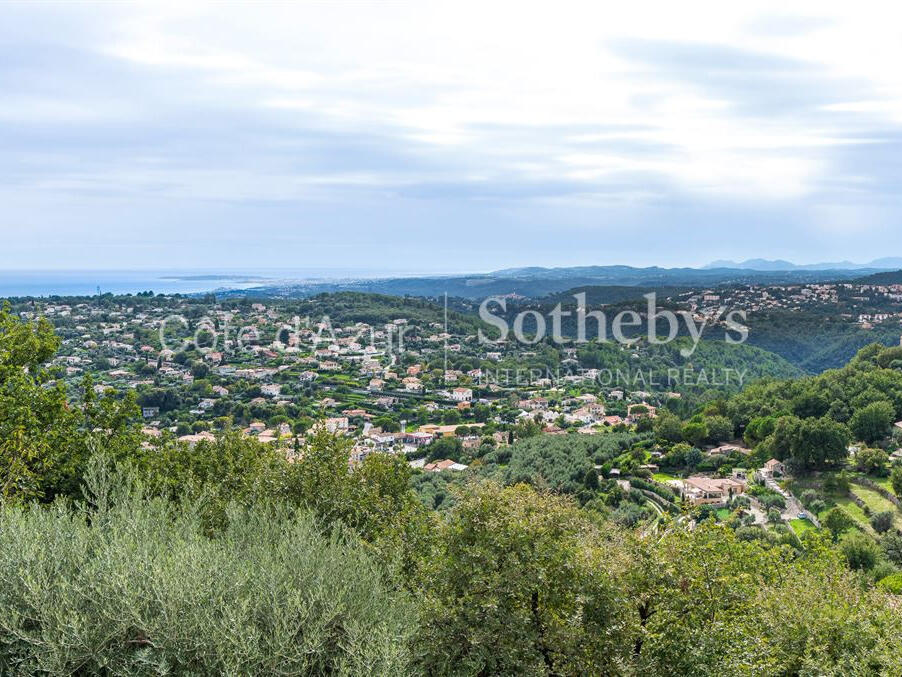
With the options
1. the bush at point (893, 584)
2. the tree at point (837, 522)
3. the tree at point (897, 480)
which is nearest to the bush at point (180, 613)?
the bush at point (893, 584)

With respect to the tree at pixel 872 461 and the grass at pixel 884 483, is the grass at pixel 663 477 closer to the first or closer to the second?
the tree at pixel 872 461

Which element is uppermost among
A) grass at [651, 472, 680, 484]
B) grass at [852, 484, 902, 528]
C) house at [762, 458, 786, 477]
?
grass at [852, 484, 902, 528]

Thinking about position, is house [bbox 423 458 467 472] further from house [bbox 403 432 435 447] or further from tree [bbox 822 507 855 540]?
tree [bbox 822 507 855 540]

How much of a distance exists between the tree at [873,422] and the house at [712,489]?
7437 millimetres

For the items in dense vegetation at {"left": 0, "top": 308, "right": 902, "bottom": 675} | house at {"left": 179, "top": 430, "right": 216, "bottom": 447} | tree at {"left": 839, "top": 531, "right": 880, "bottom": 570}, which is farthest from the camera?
tree at {"left": 839, "top": 531, "right": 880, "bottom": 570}

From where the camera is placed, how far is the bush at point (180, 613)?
4.04 meters

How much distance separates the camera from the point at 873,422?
28.9 metres

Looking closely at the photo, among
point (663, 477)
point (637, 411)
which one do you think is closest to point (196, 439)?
point (663, 477)

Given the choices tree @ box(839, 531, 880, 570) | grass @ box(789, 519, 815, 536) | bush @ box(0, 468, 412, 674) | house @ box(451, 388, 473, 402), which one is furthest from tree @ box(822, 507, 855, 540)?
house @ box(451, 388, 473, 402)

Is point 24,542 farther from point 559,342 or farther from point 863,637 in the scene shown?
point 559,342

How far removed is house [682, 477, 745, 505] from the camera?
24.1 meters

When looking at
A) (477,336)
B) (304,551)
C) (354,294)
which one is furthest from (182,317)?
(304,551)

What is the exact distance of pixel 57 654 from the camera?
3.92m

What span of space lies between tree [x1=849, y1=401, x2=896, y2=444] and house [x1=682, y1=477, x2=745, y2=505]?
24.4 ft
